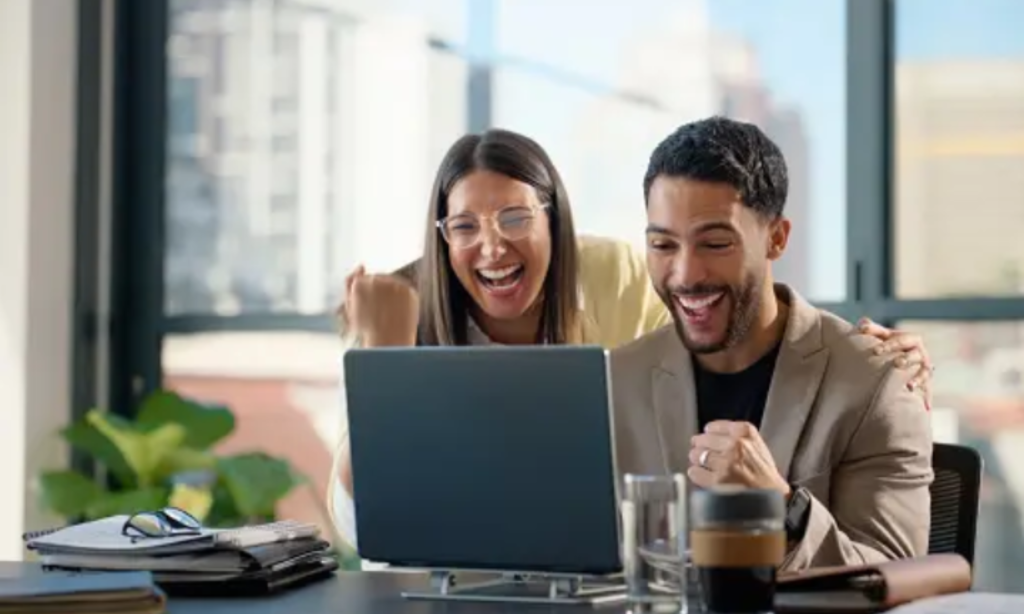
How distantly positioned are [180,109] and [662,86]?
1.49 meters

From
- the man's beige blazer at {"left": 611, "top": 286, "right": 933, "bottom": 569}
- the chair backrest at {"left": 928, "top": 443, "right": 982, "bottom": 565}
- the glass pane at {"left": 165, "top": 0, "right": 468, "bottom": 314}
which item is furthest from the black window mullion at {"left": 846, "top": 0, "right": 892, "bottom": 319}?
the chair backrest at {"left": 928, "top": 443, "right": 982, "bottom": 565}

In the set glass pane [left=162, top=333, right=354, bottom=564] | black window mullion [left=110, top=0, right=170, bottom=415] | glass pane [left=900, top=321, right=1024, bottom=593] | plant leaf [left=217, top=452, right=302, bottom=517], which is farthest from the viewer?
black window mullion [left=110, top=0, right=170, bottom=415]

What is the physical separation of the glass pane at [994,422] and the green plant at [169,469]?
174cm

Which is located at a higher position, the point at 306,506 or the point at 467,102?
the point at 467,102

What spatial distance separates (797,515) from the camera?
7.22 ft

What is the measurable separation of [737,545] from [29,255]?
11.1 ft

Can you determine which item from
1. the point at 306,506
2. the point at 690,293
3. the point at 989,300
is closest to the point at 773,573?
the point at 690,293

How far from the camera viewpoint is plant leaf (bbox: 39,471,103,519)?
4770 millimetres

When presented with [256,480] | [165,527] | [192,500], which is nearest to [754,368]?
[165,527]

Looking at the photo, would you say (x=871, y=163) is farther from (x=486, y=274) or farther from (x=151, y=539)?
(x=151, y=539)

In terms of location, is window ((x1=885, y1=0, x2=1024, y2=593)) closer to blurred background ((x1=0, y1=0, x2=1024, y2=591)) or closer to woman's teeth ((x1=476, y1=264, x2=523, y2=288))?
blurred background ((x1=0, y1=0, x2=1024, y2=591))

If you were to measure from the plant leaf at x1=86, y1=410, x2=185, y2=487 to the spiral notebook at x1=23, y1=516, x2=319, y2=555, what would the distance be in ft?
7.54

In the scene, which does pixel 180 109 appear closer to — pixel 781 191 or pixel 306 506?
pixel 306 506

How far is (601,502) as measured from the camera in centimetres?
209
